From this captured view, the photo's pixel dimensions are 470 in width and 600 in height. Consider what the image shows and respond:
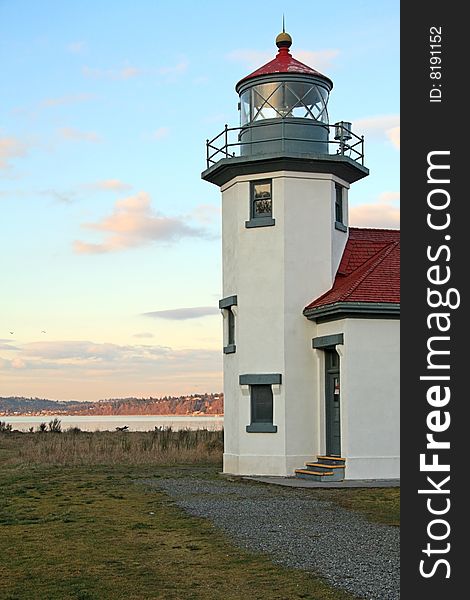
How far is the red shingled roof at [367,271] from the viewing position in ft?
59.6

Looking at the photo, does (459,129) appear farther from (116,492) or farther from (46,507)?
(116,492)

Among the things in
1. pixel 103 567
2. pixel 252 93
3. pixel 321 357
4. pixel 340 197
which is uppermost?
pixel 252 93

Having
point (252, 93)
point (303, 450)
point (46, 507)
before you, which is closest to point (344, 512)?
point (46, 507)

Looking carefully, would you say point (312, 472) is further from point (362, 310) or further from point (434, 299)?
point (434, 299)

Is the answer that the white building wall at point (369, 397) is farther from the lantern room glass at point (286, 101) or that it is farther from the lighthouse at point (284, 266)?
the lantern room glass at point (286, 101)

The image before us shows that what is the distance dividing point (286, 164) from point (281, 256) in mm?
1942

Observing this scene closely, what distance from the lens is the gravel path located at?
28.5 ft

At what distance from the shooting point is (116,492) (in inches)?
631

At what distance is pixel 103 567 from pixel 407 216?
16.6ft

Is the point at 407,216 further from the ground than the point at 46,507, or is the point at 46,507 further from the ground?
the point at 407,216

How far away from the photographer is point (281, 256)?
63.8 ft

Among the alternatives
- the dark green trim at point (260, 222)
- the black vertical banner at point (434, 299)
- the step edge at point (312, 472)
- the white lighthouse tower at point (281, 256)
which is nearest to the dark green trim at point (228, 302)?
the white lighthouse tower at point (281, 256)

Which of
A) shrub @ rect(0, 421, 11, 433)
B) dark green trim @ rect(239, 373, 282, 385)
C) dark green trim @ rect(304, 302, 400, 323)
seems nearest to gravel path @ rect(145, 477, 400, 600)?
dark green trim @ rect(239, 373, 282, 385)

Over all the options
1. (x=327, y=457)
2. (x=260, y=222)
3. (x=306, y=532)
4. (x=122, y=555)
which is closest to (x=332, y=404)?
(x=327, y=457)
